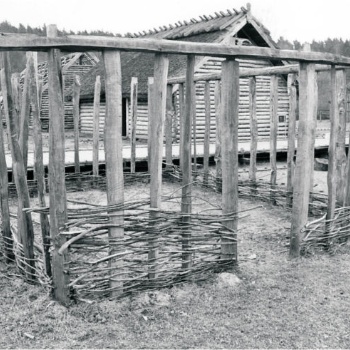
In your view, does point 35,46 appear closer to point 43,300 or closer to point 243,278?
point 43,300

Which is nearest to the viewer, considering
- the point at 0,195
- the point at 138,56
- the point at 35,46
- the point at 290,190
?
the point at 35,46

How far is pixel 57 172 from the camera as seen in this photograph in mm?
3695

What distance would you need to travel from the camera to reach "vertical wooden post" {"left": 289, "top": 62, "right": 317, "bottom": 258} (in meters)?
4.96

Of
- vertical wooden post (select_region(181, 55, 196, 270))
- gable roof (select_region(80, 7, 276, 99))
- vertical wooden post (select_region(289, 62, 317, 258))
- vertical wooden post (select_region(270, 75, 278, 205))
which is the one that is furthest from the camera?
gable roof (select_region(80, 7, 276, 99))

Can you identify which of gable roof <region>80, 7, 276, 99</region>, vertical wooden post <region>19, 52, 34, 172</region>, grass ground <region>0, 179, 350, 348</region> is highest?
gable roof <region>80, 7, 276, 99</region>

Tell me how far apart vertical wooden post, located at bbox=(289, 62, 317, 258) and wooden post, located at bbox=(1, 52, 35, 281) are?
2.68 metres

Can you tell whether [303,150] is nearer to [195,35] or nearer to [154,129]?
[154,129]

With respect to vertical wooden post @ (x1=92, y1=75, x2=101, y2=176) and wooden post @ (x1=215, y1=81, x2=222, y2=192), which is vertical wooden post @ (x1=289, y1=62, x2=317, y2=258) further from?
vertical wooden post @ (x1=92, y1=75, x2=101, y2=176)

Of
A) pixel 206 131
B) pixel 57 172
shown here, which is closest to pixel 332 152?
pixel 57 172

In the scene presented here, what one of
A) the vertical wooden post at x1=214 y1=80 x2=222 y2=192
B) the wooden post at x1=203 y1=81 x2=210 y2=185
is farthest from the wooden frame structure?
the wooden post at x1=203 y1=81 x2=210 y2=185

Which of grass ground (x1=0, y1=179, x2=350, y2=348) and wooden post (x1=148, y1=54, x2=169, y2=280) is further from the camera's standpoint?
wooden post (x1=148, y1=54, x2=169, y2=280)

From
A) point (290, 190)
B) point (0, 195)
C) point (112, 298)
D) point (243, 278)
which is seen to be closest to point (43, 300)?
point (112, 298)

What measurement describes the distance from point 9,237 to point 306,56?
3.43m

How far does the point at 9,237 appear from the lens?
15.5 ft
